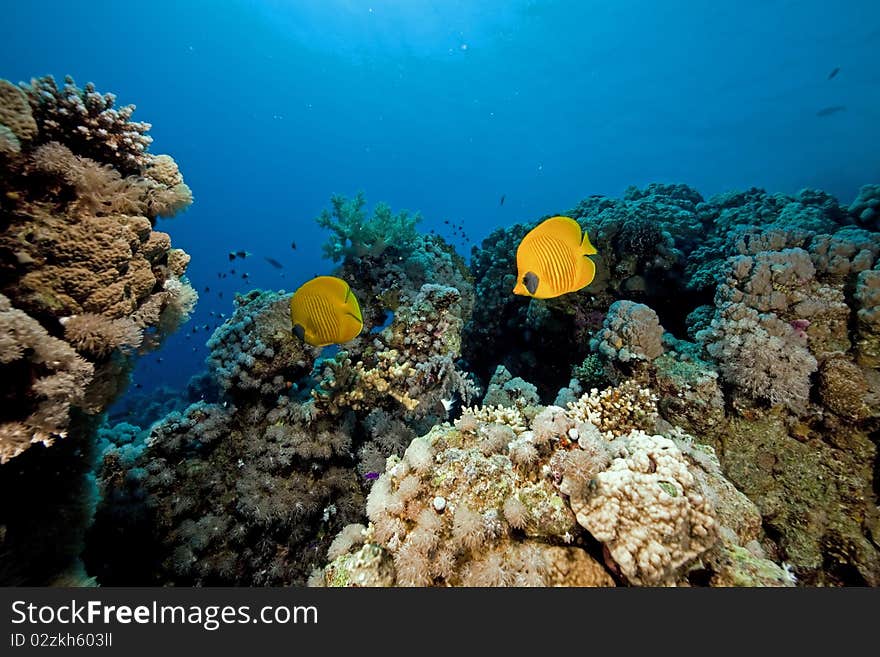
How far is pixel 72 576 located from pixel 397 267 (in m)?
4.72

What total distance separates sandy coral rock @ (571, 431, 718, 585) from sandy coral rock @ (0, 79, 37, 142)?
158 inches

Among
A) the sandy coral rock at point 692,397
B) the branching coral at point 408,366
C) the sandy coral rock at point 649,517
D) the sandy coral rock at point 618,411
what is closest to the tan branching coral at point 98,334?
the branching coral at point 408,366

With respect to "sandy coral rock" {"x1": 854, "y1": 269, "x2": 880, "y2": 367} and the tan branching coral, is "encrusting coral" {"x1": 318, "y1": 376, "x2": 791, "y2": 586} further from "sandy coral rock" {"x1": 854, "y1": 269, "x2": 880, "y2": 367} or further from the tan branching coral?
"sandy coral rock" {"x1": 854, "y1": 269, "x2": 880, "y2": 367}

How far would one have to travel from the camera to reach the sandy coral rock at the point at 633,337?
16.4 feet

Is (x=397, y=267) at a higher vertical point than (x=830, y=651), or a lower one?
higher

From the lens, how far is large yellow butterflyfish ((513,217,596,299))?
2338mm

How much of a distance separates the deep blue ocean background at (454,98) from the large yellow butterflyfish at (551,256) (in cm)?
2365

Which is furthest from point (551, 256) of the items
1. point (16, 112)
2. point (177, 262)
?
point (16, 112)

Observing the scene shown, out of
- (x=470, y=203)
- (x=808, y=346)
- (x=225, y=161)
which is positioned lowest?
(x=808, y=346)

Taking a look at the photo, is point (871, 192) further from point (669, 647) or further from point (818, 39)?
point (818, 39)

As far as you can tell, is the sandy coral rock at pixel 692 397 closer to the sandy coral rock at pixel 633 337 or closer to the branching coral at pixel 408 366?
the sandy coral rock at pixel 633 337

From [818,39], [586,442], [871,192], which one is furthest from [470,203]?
[586,442]

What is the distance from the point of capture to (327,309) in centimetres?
277

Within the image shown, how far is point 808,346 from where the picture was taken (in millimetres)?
4566
